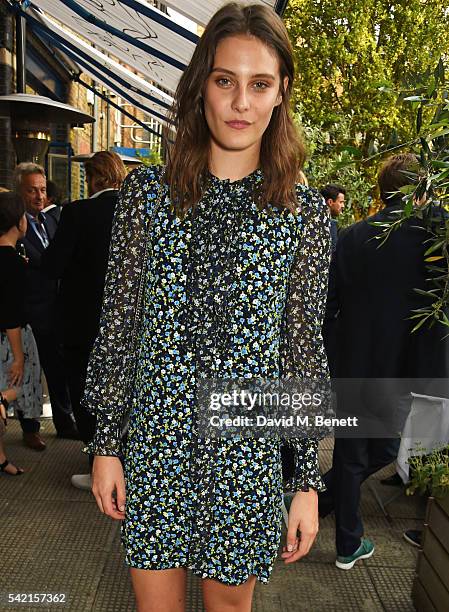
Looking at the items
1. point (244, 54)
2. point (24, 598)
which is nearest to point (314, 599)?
point (24, 598)

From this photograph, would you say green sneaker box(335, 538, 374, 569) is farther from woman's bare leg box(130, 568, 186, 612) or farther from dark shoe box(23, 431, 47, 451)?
dark shoe box(23, 431, 47, 451)

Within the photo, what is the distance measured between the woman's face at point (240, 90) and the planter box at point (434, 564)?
1896 mm

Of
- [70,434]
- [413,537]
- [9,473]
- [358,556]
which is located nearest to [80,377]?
[9,473]

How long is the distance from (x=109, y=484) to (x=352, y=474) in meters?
2.20

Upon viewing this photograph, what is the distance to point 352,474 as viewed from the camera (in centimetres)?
344

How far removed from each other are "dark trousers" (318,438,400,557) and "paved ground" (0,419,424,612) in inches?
6.7

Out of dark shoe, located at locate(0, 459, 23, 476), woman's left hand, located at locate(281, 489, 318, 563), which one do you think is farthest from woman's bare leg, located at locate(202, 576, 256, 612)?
dark shoe, located at locate(0, 459, 23, 476)

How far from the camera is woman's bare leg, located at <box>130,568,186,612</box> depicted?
1.50 metres

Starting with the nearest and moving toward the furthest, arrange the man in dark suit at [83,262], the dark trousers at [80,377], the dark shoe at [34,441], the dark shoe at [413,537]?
1. the dark shoe at [413,537]
2. the man in dark suit at [83,262]
3. the dark trousers at [80,377]
4. the dark shoe at [34,441]

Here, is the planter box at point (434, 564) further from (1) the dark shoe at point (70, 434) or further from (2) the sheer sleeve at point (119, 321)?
(1) the dark shoe at point (70, 434)

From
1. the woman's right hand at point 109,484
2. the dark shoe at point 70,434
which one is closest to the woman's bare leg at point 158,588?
the woman's right hand at point 109,484

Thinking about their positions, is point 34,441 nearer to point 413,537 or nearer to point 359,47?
point 413,537

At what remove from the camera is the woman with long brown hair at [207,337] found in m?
1.50


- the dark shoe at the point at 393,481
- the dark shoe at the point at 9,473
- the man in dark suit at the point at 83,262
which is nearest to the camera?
the man in dark suit at the point at 83,262
